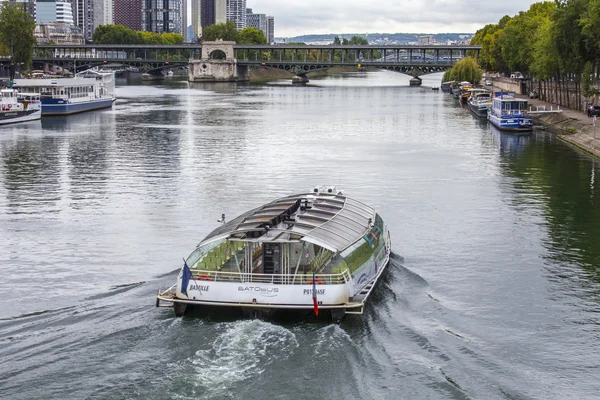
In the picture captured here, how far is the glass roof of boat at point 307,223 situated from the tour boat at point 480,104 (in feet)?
224

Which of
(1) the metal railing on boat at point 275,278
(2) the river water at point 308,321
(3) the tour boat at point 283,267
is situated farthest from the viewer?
(1) the metal railing on boat at point 275,278

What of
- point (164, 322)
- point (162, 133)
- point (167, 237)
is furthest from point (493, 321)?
point (162, 133)

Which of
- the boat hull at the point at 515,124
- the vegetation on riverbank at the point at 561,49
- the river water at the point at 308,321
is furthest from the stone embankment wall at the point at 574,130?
the vegetation on riverbank at the point at 561,49

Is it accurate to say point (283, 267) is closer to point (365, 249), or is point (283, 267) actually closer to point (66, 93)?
point (365, 249)

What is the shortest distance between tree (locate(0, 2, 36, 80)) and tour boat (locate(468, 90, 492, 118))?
70305 mm

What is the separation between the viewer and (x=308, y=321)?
81.0 feet

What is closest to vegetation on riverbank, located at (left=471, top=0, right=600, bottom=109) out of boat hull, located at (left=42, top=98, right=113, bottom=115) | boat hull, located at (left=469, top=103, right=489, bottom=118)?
boat hull, located at (left=469, top=103, right=489, bottom=118)

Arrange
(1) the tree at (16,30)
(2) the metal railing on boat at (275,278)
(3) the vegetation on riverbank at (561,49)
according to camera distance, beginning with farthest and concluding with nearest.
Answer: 1. (1) the tree at (16,30)
2. (3) the vegetation on riverbank at (561,49)
3. (2) the metal railing on boat at (275,278)

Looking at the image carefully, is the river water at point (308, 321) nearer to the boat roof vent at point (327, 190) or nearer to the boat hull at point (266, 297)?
the boat hull at point (266, 297)

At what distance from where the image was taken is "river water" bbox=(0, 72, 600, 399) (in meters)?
21.5

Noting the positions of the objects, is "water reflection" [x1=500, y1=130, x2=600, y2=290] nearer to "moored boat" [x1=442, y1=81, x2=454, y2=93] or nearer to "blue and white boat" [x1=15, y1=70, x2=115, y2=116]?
"blue and white boat" [x1=15, y1=70, x2=115, y2=116]

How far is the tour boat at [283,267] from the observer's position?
80.4 ft

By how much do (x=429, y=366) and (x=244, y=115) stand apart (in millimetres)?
84431

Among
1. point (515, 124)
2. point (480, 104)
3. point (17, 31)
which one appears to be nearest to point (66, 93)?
point (480, 104)
